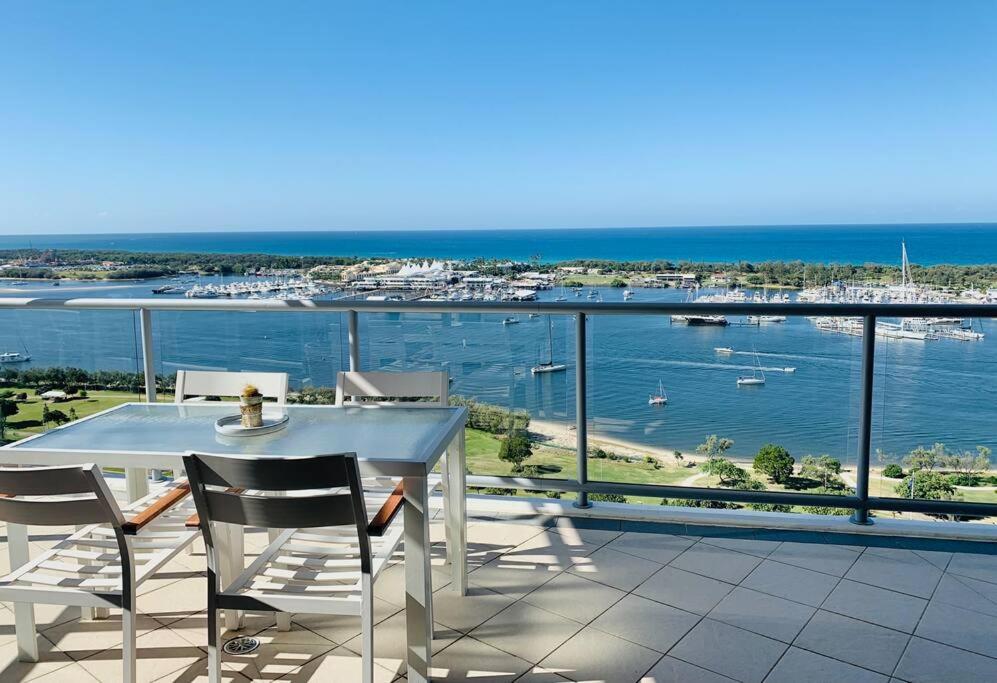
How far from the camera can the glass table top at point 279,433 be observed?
7.98 ft

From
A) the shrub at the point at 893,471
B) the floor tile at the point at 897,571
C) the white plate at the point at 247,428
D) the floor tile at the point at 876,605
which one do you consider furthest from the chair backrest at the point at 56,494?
the shrub at the point at 893,471

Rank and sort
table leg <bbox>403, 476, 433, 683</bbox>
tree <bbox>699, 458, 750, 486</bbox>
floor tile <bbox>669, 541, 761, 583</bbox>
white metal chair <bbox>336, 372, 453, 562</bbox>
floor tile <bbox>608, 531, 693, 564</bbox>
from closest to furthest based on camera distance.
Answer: table leg <bbox>403, 476, 433, 683</bbox>
white metal chair <bbox>336, 372, 453, 562</bbox>
floor tile <bbox>669, 541, 761, 583</bbox>
floor tile <bbox>608, 531, 693, 564</bbox>
tree <bbox>699, 458, 750, 486</bbox>

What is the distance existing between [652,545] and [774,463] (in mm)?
818

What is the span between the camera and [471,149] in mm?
22859

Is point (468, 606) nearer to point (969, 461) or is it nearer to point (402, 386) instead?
point (402, 386)

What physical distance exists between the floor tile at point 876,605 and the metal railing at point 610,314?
0.78m

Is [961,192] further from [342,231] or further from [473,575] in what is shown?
[473,575]

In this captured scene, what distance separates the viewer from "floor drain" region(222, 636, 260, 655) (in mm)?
2645

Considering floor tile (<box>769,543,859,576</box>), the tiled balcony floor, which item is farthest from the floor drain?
floor tile (<box>769,543,859,576</box>)

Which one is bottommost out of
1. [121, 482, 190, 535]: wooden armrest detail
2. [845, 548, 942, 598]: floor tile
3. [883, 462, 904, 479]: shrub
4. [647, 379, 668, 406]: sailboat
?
[845, 548, 942, 598]: floor tile

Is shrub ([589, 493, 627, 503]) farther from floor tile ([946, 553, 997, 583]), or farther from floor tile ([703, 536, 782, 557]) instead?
floor tile ([946, 553, 997, 583])

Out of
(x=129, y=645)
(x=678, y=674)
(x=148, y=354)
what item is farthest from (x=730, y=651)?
(x=148, y=354)

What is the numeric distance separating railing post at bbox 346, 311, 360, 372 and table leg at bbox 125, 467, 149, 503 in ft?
4.28

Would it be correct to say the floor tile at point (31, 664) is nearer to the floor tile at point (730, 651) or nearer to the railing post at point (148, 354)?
the railing post at point (148, 354)
